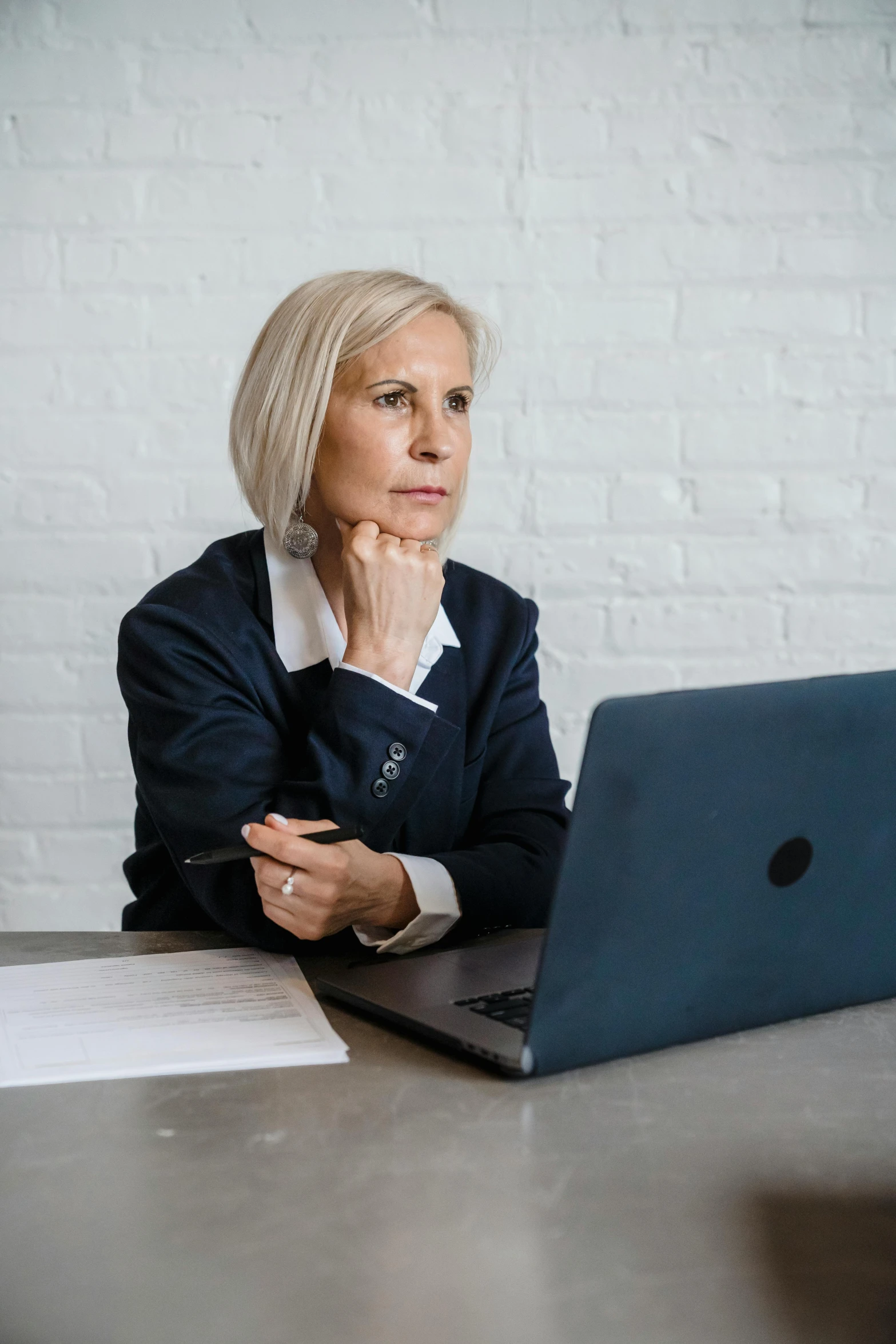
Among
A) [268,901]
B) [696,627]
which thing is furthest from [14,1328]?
[696,627]

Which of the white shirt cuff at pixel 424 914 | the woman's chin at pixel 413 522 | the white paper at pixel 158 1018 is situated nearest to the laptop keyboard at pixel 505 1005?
the white paper at pixel 158 1018

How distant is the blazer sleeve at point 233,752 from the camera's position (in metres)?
1.20

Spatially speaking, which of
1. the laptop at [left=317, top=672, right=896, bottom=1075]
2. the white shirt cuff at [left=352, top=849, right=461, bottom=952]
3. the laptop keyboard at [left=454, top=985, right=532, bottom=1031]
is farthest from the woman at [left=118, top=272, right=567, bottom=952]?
the laptop at [left=317, top=672, right=896, bottom=1075]

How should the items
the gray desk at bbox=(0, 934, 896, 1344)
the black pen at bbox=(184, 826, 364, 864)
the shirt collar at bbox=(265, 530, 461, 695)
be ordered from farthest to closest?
the shirt collar at bbox=(265, 530, 461, 695) < the black pen at bbox=(184, 826, 364, 864) < the gray desk at bbox=(0, 934, 896, 1344)

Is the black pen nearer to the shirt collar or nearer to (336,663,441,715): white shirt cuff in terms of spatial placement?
(336,663,441,715): white shirt cuff

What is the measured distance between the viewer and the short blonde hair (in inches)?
57.0

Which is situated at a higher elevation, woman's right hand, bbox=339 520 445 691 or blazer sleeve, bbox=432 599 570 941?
woman's right hand, bbox=339 520 445 691

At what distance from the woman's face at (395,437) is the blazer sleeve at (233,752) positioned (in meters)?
0.26

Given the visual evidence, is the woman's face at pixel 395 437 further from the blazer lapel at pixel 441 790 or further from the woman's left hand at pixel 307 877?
the woman's left hand at pixel 307 877

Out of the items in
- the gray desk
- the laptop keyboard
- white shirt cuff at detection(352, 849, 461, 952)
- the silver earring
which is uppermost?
the silver earring

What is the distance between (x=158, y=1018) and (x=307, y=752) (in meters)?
0.37

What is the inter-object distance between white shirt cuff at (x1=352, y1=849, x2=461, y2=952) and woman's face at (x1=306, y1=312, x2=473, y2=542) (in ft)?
1.53

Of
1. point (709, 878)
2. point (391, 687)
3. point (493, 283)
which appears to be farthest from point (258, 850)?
point (493, 283)

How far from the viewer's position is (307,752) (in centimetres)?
123
